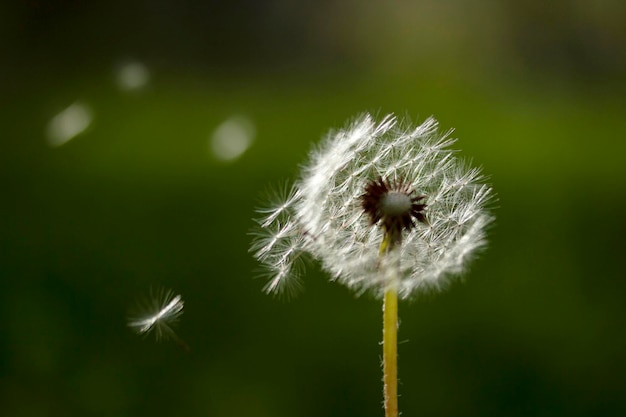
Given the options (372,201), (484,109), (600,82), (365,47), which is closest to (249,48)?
(365,47)

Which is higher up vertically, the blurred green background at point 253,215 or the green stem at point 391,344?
the blurred green background at point 253,215

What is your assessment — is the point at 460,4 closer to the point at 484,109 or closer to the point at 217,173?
the point at 484,109

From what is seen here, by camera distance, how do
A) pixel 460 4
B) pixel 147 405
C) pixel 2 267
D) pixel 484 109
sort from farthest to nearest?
pixel 460 4 < pixel 484 109 < pixel 2 267 < pixel 147 405

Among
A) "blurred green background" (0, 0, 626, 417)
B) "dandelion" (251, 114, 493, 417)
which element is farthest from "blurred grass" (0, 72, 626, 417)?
"dandelion" (251, 114, 493, 417)

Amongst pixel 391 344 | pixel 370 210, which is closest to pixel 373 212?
pixel 370 210

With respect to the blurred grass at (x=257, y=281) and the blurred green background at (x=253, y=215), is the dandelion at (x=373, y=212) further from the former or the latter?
the blurred grass at (x=257, y=281)

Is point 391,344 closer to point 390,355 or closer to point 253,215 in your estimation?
point 390,355

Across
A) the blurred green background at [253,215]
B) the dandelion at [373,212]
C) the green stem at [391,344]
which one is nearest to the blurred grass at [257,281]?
the blurred green background at [253,215]
